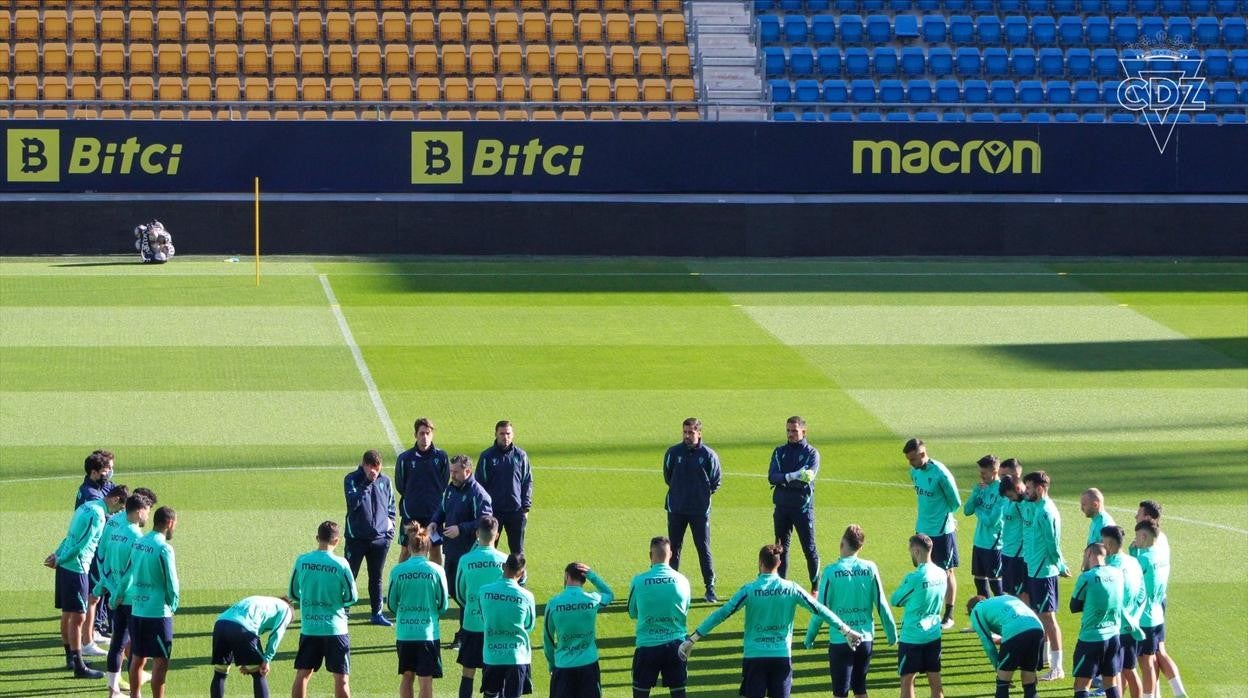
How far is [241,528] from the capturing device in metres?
20.0

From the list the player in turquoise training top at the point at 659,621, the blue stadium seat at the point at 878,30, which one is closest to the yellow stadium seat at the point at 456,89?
the blue stadium seat at the point at 878,30

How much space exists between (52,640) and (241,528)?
3894mm

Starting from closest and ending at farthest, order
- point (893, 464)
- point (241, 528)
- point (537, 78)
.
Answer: point (241, 528)
point (893, 464)
point (537, 78)

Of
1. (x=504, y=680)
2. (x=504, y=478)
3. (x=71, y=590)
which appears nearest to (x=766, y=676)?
(x=504, y=680)

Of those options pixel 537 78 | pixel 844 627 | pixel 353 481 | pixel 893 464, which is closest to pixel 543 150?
pixel 537 78

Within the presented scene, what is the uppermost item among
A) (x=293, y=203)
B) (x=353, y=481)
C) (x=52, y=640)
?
Result: (x=293, y=203)

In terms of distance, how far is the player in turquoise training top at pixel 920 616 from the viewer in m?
14.2

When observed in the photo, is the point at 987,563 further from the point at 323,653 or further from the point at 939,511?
the point at 323,653

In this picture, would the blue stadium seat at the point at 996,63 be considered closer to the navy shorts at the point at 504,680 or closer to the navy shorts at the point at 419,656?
the navy shorts at the point at 419,656

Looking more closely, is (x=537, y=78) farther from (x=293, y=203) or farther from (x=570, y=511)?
(x=570, y=511)

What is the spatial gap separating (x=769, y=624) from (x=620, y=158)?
26140 mm

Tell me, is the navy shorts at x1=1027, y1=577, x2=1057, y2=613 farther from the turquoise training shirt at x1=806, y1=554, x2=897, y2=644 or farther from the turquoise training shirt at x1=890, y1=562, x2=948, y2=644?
the turquoise training shirt at x1=806, y1=554, x2=897, y2=644

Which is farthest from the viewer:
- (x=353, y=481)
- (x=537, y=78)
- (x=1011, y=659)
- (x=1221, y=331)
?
(x=537, y=78)

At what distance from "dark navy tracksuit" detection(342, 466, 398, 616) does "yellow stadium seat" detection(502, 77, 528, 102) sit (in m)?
26.4
